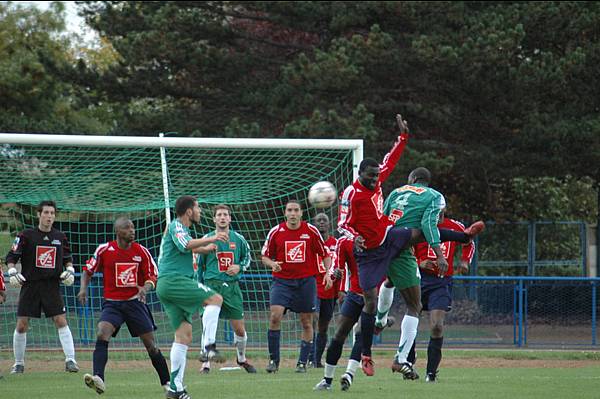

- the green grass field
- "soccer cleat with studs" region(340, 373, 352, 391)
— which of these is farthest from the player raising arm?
"soccer cleat with studs" region(340, 373, 352, 391)

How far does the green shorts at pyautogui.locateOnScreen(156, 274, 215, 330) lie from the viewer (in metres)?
9.67

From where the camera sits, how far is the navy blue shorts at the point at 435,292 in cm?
1195

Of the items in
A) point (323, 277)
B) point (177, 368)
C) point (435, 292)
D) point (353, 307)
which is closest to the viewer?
point (177, 368)

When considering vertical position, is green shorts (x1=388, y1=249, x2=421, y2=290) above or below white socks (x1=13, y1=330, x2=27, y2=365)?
above

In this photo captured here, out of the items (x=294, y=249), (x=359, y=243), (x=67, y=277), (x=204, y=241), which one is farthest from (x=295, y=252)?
(x=204, y=241)

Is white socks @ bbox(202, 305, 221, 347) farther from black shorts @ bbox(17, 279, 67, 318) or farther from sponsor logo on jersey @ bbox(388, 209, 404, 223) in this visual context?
sponsor logo on jersey @ bbox(388, 209, 404, 223)

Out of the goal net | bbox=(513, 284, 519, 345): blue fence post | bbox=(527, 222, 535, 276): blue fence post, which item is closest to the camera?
the goal net

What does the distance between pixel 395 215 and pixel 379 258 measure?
885 millimetres

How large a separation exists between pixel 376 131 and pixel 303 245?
28.8 ft

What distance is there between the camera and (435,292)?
1202 cm

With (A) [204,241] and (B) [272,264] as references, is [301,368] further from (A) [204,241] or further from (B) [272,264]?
(A) [204,241]

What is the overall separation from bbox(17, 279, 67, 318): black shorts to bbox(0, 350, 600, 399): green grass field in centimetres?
81

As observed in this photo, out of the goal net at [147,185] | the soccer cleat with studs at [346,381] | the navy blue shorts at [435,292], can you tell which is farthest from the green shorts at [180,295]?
the goal net at [147,185]

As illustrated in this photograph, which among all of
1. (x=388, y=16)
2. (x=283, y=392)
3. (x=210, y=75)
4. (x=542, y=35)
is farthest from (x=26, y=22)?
(x=283, y=392)
